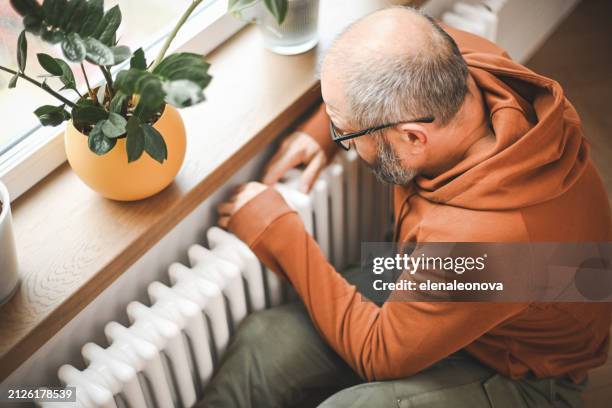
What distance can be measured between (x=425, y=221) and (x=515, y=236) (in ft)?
0.51

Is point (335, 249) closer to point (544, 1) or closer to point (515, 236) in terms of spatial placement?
point (515, 236)

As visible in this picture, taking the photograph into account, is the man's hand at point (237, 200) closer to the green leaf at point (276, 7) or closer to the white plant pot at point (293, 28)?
the white plant pot at point (293, 28)

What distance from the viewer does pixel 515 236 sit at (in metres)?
1.08

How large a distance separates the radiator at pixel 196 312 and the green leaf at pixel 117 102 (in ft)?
1.22

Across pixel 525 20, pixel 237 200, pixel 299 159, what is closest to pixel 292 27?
pixel 299 159

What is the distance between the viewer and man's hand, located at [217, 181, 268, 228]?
1316 mm

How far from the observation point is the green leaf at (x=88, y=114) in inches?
38.8

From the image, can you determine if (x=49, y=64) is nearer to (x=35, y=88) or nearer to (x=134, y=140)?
(x=134, y=140)

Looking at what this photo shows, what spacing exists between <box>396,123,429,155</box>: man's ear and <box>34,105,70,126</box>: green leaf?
20.6 inches

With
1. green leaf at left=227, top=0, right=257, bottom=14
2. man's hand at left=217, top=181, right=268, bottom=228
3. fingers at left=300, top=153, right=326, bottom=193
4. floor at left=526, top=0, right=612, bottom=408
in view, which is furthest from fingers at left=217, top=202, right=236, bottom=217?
floor at left=526, top=0, right=612, bottom=408

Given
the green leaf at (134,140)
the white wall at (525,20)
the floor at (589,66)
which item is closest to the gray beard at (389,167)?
the green leaf at (134,140)

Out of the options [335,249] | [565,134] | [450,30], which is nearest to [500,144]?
[565,134]

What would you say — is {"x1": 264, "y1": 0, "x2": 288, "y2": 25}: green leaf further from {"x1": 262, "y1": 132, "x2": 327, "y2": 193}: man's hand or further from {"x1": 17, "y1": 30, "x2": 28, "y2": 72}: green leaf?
{"x1": 262, "y1": 132, "x2": 327, "y2": 193}: man's hand

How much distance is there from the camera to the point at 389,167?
1197 mm
